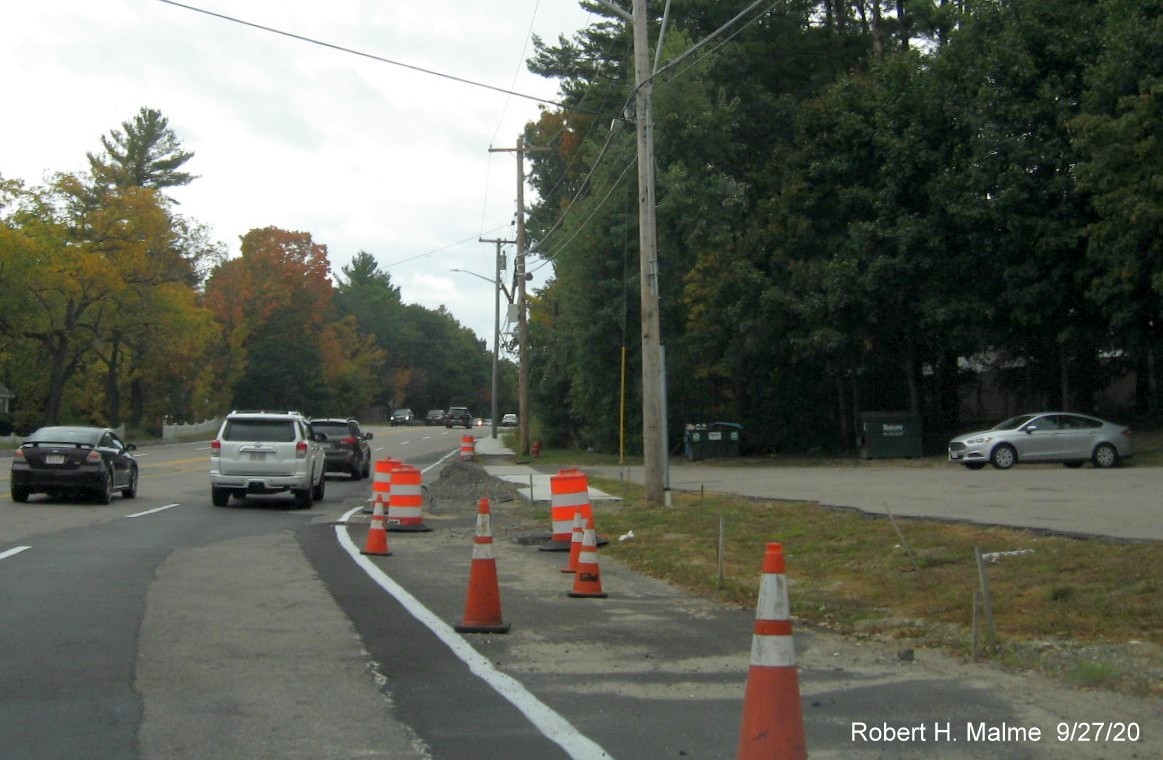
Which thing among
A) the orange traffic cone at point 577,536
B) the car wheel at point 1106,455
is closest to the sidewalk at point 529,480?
the orange traffic cone at point 577,536

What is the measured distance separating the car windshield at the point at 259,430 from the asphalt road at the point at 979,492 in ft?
26.2

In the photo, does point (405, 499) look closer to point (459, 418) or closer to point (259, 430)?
point (259, 430)

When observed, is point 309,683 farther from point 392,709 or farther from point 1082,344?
point 1082,344

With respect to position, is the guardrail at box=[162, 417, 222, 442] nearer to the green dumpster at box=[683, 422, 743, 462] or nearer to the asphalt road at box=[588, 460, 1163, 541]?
the green dumpster at box=[683, 422, 743, 462]

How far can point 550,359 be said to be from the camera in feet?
162

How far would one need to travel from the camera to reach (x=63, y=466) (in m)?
21.9

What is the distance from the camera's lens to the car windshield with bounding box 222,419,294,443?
75.0 ft

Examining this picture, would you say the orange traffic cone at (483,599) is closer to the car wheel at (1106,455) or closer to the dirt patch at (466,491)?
the dirt patch at (466,491)

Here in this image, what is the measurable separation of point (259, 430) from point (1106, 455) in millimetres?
20404

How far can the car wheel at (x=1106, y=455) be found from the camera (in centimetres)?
3023

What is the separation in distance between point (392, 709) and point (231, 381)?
81.0 meters

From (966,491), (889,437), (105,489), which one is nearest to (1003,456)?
(889,437)

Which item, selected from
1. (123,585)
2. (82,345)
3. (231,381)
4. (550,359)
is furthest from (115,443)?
(231,381)

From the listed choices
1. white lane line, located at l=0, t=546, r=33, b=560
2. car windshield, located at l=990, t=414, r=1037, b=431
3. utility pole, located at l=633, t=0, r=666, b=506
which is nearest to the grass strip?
utility pole, located at l=633, t=0, r=666, b=506
